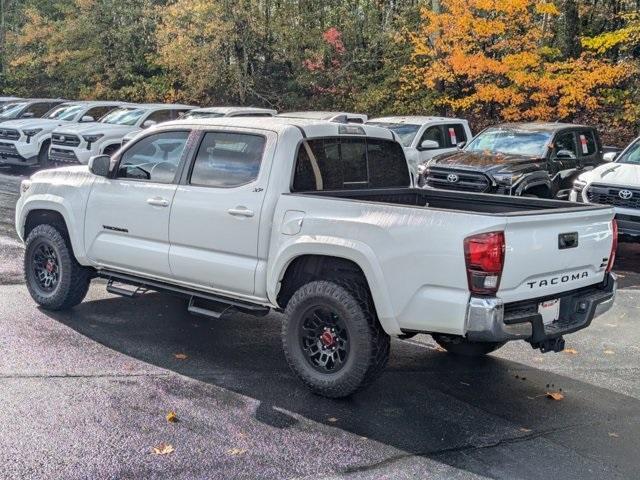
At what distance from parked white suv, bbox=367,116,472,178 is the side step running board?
873 centimetres

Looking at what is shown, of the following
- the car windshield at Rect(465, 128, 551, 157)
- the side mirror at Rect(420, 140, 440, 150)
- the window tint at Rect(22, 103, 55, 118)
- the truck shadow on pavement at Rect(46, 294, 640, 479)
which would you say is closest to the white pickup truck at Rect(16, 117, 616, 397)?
the truck shadow on pavement at Rect(46, 294, 640, 479)

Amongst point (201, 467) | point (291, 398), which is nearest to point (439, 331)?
point (291, 398)

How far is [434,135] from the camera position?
15656 millimetres

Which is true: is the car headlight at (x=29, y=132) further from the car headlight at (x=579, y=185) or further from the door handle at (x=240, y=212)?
the door handle at (x=240, y=212)

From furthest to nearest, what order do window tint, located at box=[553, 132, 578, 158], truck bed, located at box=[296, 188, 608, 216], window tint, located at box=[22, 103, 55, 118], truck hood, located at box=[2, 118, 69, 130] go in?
window tint, located at box=[22, 103, 55, 118] < truck hood, located at box=[2, 118, 69, 130] < window tint, located at box=[553, 132, 578, 158] < truck bed, located at box=[296, 188, 608, 216]

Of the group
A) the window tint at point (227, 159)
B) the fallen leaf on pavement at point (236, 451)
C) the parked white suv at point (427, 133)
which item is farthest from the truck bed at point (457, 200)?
the parked white suv at point (427, 133)

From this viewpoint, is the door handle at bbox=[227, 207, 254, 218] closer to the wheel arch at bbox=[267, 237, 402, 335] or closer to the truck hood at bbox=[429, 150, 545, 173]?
the wheel arch at bbox=[267, 237, 402, 335]

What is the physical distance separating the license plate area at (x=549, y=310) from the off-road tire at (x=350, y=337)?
1.04m

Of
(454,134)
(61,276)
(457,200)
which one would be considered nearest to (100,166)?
(61,276)

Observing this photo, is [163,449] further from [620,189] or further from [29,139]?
[29,139]

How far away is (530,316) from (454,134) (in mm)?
11658

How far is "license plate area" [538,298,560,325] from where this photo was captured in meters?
4.97

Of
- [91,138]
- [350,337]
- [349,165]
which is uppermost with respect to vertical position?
[349,165]

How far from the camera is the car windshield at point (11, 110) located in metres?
21.6
